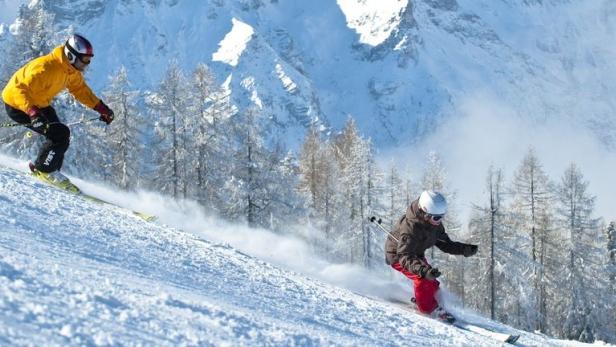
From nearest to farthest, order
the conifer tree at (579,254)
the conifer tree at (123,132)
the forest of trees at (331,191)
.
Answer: the forest of trees at (331,191), the conifer tree at (123,132), the conifer tree at (579,254)

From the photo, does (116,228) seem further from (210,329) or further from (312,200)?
(312,200)

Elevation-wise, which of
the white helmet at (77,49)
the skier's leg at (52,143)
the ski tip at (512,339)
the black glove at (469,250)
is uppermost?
the white helmet at (77,49)

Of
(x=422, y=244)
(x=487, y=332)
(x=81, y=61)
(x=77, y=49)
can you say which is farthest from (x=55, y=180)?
(x=487, y=332)

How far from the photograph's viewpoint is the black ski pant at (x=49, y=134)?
986cm

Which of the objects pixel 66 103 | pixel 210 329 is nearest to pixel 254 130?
pixel 66 103

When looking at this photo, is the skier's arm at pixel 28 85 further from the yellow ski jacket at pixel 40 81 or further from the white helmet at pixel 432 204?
the white helmet at pixel 432 204

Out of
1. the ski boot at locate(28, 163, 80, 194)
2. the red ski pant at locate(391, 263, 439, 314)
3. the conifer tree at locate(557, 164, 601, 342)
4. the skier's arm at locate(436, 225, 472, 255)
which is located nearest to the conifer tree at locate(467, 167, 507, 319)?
the conifer tree at locate(557, 164, 601, 342)

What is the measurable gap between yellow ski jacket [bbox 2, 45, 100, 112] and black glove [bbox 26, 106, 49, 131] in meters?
0.09

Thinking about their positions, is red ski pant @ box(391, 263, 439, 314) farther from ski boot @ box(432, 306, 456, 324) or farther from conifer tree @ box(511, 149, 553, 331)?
conifer tree @ box(511, 149, 553, 331)

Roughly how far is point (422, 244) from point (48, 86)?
5.66 meters

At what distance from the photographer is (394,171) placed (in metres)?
45.5

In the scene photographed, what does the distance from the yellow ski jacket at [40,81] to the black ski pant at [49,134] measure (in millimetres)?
157

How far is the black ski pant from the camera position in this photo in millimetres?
9859

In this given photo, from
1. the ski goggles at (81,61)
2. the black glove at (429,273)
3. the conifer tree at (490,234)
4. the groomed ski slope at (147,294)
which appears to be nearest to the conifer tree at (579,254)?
the conifer tree at (490,234)
